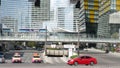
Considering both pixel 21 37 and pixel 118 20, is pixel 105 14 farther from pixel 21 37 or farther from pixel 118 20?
pixel 21 37

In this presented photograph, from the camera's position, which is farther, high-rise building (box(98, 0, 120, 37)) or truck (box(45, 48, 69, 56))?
high-rise building (box(98, 0, 120, 37))

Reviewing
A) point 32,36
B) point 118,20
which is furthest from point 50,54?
point 118,20

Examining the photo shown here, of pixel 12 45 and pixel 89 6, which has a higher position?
pixel 89 6

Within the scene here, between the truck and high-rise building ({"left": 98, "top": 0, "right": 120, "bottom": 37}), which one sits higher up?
high-rise building ({"left": 98, "top": 0, "right": 120, "bottom": 37})

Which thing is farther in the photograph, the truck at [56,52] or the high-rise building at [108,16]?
the high-rise building at [108,16]

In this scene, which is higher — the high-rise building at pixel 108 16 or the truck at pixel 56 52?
the high-rise building at pixel 108 16

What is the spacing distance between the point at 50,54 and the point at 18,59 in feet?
98.6

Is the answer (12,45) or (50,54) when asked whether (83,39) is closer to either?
(50,54)

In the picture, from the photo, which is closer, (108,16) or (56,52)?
(56,52)

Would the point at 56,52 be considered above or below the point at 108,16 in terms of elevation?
below

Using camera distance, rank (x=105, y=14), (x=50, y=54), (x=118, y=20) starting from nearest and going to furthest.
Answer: (x=50, y=54) < (x=118, y=20) < (x=105, y=14)

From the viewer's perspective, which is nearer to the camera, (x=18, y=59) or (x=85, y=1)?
(x=18, y=59)

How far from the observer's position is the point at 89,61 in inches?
2146

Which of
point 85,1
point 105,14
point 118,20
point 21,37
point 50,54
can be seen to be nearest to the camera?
point 50,54
